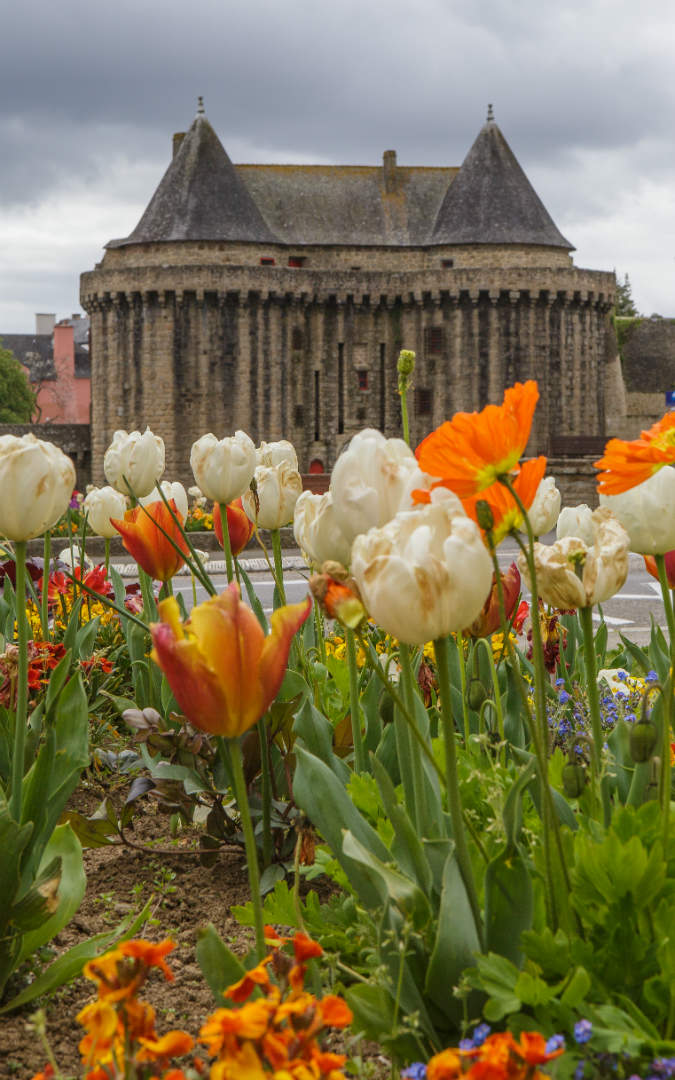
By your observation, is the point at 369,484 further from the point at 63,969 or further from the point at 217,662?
the point at 63,969

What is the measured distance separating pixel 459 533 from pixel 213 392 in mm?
39608

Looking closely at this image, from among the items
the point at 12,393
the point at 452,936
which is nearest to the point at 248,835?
the point at 452,936

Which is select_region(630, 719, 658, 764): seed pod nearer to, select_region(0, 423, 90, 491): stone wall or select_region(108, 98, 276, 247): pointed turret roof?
select_region(108, 98, 276, 247): pointed turret roof

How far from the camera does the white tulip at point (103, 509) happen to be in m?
4.14

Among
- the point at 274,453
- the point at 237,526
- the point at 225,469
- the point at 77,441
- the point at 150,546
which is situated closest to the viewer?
the point at 225,469

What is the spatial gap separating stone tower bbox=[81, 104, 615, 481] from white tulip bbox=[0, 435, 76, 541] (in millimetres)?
37841

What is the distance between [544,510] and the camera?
8.66 ft

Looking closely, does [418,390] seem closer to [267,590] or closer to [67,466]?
[267,590]

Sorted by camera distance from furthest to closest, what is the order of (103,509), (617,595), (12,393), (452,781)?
(12,393) → (617,595) → (103,509) → (452,781)

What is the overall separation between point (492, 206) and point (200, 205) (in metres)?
9.83

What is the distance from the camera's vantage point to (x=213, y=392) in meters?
40.5

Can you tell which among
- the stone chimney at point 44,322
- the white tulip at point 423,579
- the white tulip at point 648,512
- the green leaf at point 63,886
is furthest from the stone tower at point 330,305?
the white tulip at point 423,579

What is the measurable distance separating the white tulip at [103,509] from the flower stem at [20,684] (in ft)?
6.57

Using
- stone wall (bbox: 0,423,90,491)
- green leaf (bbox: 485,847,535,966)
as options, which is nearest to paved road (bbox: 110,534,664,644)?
green leaf (bbox: 485,847,535,966)
